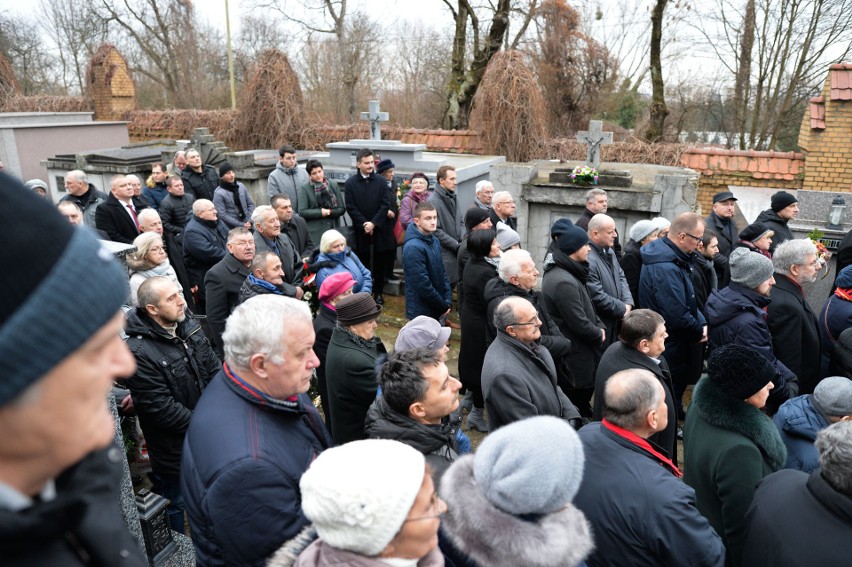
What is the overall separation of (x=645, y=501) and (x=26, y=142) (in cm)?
1337

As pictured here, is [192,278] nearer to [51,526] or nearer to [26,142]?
[51,526]

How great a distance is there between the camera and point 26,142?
38.2 ft

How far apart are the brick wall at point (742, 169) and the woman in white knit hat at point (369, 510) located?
30.0ft

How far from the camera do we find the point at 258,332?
2.17 meters

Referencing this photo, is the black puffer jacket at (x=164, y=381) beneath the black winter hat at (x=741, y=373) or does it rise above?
beneath

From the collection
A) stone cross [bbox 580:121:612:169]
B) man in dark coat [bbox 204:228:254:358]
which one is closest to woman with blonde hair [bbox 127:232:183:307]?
man in dark coat [bbox 204:228:254:358]

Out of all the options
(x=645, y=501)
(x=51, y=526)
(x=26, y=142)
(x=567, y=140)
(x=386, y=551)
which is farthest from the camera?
(x=26, y=142)

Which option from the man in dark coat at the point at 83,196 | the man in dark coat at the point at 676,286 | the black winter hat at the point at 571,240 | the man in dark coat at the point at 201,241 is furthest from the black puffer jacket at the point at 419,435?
the man in dark coat at the point at 83,196

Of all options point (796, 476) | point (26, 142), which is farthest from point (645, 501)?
point (26, 142)

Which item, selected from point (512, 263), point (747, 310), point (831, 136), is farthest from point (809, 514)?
point (831, 136)

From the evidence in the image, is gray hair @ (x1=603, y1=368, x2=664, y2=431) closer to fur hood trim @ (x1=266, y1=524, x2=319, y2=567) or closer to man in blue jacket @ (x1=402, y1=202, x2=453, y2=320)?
fur hood trim @ (x1=266, y1=524, x2=319, y2=567)

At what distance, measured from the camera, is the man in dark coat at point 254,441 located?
1.85 m

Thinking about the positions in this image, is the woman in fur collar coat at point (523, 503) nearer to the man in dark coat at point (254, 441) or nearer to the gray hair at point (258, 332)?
the man in dark coat at point (254, 441)

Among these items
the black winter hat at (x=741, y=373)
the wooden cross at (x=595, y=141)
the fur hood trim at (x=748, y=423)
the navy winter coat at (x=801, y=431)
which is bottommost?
the navy winter coat at (x=801, y=431)
